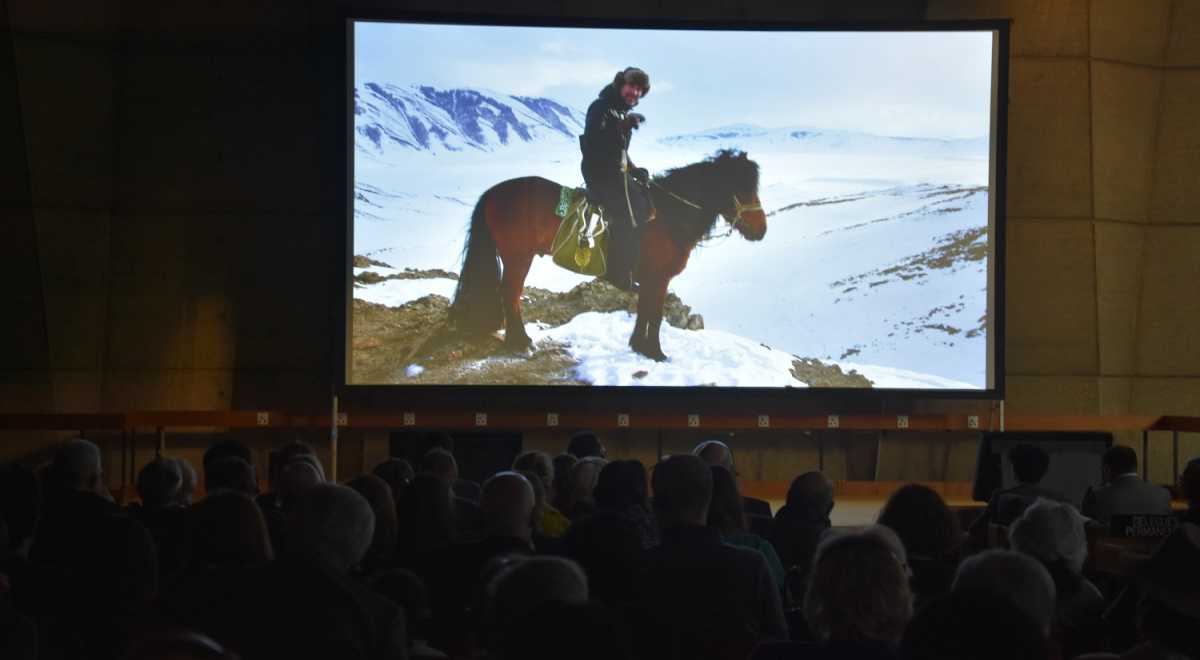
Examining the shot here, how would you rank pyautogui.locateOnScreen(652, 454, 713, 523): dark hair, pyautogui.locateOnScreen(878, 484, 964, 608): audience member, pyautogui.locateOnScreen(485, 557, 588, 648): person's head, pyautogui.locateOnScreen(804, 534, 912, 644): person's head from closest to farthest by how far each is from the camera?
pyautogui.locateOnScreen(485, 557, 588, 648): person's head < pyautogui.locateOnScreen(804, 534, 912, 644): person's head < pyautogui.locateOnScreen(652, 454, 713, 523): dark hair < pyautogui.locateOnScreen(878, 484, 964, 608): audience member

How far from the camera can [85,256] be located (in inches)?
433

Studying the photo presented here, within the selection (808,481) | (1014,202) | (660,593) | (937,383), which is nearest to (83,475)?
(660,593)

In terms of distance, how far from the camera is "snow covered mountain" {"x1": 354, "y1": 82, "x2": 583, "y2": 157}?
10.7 m

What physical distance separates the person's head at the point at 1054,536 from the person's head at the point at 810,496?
4.63 ft

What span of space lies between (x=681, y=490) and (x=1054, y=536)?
99 centimetres

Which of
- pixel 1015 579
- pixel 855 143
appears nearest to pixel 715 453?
pixel 1015 579

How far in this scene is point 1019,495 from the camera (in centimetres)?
550

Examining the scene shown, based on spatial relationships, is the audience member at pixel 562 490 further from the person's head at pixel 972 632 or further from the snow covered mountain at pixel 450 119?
the snow covered mountain at pixel 450 119

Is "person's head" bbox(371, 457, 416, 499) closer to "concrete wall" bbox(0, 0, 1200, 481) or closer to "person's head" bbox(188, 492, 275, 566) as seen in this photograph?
"person's head" bbox(188, 492, 275, 566)

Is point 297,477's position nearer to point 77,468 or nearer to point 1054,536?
point 77,468

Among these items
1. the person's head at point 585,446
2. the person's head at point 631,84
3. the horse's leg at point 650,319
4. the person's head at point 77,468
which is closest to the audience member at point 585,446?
the person's head at point 585,446

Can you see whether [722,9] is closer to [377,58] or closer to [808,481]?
[377,58]

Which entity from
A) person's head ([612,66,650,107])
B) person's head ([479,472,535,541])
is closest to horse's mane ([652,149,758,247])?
person's head ([612,66,650,107])

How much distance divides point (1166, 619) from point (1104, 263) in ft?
29.9
